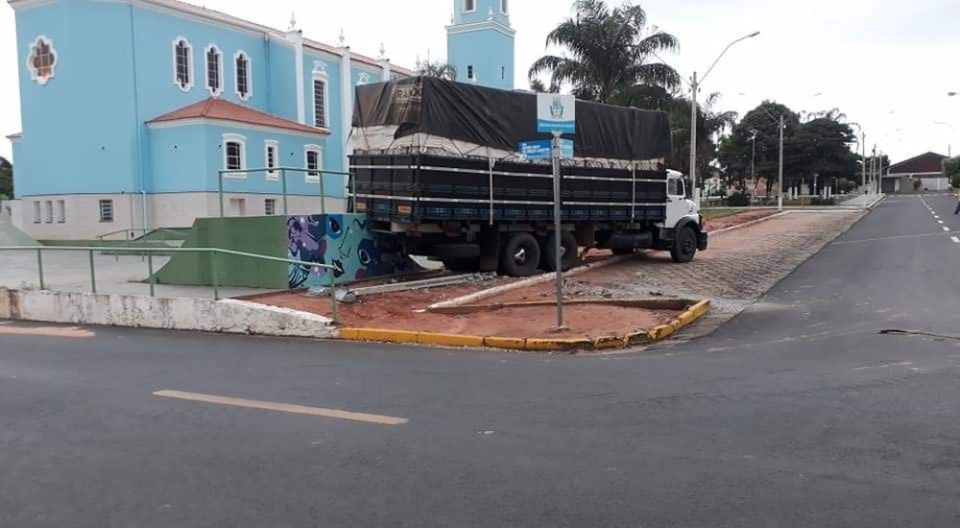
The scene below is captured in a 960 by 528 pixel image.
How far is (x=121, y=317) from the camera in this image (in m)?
13.9

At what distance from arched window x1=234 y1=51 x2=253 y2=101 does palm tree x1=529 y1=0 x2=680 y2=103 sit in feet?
61.4

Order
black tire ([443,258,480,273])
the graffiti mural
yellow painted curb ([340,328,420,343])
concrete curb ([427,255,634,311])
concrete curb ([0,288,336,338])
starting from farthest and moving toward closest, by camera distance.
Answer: black tire ([443,258,480,273]), the graffiti mural, concrete curb ([427,255,634,311]), concrete curb ([0,288,336,338]), yellow painted curb ([340,328,420,343])

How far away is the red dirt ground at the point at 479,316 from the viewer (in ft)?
36.3

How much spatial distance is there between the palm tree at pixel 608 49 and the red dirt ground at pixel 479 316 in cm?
2445

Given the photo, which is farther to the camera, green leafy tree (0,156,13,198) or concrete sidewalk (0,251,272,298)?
green leafy tree (0,156,13,198)

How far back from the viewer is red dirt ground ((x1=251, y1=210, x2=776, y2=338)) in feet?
36.3

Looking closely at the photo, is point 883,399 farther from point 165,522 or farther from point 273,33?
point 273,33

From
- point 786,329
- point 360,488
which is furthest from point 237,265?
point 360,488

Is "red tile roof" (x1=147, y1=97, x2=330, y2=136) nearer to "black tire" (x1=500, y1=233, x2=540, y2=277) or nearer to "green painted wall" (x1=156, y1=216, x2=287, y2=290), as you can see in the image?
"green painted wall" (x1=156, y1=216, x2=287, y2=290)

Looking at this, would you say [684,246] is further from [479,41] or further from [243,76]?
[479,41]

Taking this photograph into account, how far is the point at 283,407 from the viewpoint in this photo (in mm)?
6910

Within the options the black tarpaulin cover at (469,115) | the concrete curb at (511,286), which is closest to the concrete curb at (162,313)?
the concrete curb at (511,286)

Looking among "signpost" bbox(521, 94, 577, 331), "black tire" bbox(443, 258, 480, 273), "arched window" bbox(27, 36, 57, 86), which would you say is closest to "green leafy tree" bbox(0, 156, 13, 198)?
"arched window" bbox(27, 36, 57, 86)

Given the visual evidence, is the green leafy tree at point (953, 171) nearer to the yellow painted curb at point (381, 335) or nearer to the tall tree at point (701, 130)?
the tall tree at point (701, 130)
